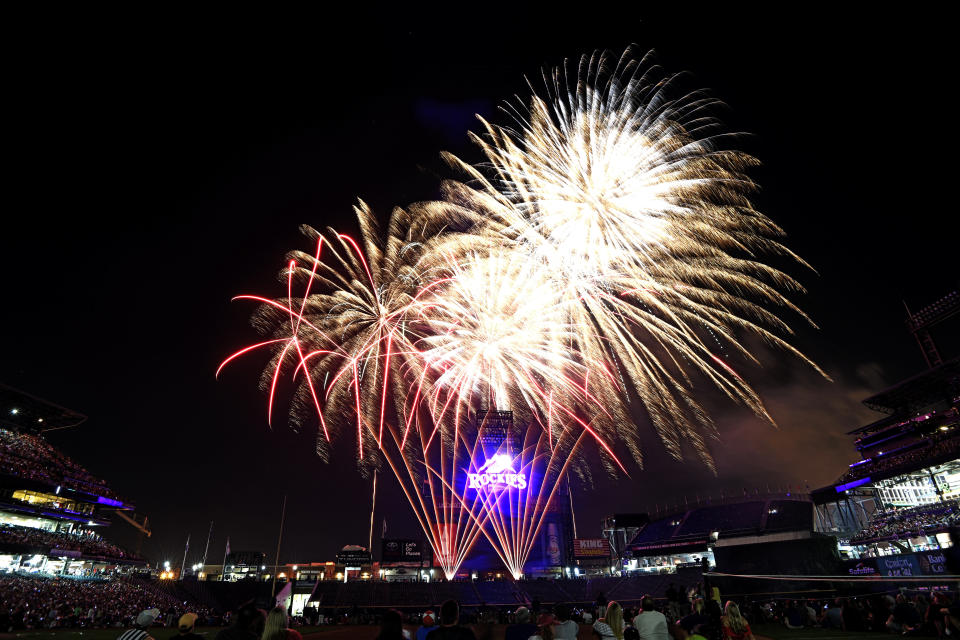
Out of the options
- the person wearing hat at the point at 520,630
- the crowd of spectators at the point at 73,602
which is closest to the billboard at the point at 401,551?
the crowd of spectators at the point at 73,602

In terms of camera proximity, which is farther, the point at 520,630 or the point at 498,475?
the point at 498,475

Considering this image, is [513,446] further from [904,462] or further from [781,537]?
[904,462]

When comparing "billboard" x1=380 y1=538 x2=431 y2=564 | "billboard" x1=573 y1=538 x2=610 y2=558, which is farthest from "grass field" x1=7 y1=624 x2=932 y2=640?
"billboard" x1=573 y1=538 x2=610 y2=558

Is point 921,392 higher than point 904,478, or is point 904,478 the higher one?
point 921,392

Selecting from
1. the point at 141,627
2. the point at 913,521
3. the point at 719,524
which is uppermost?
the point at 719,524

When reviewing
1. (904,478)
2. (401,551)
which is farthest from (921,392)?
(401,551)

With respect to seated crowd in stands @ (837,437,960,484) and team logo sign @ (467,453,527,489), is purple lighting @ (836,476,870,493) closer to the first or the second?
seated crowd in stands @ (837,437,960,484)

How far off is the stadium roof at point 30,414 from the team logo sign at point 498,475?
184ft

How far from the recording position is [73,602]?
1501 inches

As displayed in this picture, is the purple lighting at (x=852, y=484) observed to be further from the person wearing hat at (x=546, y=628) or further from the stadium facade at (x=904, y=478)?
the person wearing hat at (x=546, y=628)

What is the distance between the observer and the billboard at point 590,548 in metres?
79.5

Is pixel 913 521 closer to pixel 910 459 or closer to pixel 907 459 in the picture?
pixel 910 459

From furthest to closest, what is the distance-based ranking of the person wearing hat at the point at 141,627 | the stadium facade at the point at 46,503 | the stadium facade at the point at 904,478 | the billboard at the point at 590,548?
the billboard at the point at 590,548, the stadium facade at the point at 46,503, the stadium facade at the point at 904,478, the person wearing hat at the point at 141,627

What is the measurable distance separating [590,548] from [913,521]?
43905 mm
